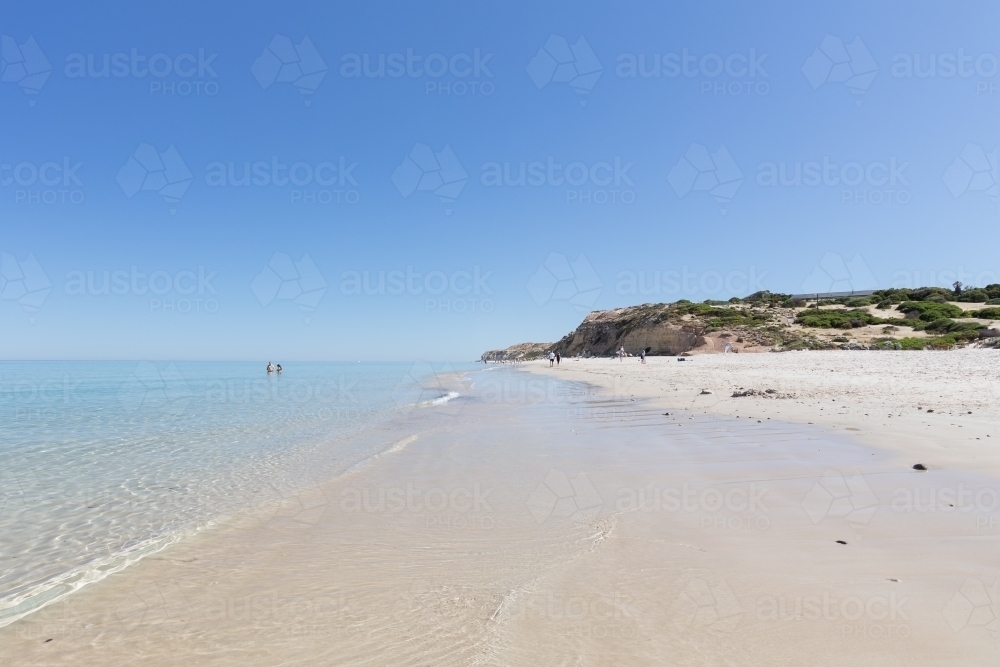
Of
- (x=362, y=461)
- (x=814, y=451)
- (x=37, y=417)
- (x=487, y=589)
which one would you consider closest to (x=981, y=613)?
(x=487, y=589)

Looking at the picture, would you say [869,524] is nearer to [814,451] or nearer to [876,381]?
[814,451]

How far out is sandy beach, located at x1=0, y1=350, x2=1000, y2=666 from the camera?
259 centimetres

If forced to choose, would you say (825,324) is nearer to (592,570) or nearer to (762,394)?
(762,394)

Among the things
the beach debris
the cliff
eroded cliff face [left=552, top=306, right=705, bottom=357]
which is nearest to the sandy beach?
the beach debris

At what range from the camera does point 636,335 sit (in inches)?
2197

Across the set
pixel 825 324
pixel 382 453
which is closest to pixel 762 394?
pixel 382 453

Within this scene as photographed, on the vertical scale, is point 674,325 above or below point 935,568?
above

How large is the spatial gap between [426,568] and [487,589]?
629mm

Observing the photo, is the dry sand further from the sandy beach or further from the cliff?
the cliff

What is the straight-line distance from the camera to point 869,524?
403 centimetres

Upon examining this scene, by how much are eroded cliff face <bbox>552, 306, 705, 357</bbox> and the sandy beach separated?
4357 cm

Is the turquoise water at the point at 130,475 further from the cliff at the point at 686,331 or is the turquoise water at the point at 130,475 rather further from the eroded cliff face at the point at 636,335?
the eroded cliff face at the point at 636,335

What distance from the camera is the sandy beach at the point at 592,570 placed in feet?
8.48

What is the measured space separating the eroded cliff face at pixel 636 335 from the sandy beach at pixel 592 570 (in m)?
43.6
